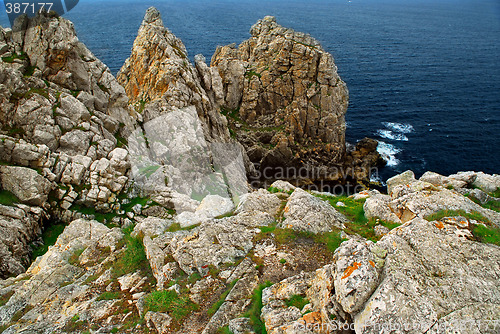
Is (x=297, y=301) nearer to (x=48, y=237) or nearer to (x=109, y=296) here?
(x=109, y=296)

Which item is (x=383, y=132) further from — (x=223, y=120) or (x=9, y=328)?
(x=9, y=328)

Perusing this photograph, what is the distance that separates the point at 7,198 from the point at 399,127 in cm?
8436

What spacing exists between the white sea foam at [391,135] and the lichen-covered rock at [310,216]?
64.1 meters

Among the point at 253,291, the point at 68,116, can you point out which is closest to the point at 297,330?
the point at 253,291

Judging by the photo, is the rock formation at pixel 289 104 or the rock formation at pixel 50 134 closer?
the rock formation at pixel 50 134

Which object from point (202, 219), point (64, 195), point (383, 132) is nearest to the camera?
point (202, 219)

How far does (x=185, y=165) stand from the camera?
4094 cm

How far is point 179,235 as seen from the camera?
19406 millimetres

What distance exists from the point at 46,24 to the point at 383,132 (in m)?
74.8

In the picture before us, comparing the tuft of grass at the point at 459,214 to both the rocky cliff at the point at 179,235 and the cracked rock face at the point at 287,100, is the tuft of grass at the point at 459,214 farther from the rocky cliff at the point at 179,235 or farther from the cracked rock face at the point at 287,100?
the cracked rock face at the point at 287,100

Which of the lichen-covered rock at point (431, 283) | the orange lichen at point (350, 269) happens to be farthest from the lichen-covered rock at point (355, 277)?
the lichen-covered rock at point (431, 283)

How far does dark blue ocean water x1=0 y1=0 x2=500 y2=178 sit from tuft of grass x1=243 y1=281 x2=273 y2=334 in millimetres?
59795

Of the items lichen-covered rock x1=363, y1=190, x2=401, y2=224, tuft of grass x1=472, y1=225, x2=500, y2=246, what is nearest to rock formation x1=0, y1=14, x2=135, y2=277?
lichen-covered rock x1=363, y1=190, x2=401, y2=224

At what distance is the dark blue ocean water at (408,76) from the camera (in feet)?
232
